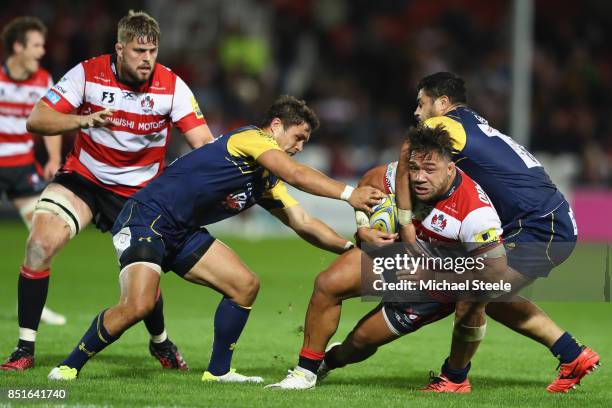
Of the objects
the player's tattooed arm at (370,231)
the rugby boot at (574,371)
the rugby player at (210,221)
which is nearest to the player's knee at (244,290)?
the rugby player at (210,221)

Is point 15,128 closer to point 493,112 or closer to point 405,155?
point 405,155

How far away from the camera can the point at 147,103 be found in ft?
27.0

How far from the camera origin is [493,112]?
21781mm

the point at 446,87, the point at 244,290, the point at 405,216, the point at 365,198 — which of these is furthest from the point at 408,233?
the point at 244,290

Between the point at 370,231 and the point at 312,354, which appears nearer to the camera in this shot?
the point at 370,231

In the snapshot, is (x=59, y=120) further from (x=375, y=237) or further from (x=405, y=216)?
(x=405, y=216)

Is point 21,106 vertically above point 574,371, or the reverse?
point 21,106

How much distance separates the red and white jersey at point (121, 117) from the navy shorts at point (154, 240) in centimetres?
68

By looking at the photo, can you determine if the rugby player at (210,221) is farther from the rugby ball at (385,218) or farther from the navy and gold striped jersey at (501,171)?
the navy and gold striped jersey at (501,171)

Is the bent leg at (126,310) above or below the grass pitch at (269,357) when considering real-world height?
above

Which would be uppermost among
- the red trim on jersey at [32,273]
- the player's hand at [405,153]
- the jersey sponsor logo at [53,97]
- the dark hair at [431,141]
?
the dark hair at [431,141]

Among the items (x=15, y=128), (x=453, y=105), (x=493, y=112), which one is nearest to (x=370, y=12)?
(x=493, y=112)

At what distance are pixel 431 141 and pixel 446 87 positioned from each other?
0.71m

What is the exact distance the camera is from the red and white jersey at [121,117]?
26.8ft
